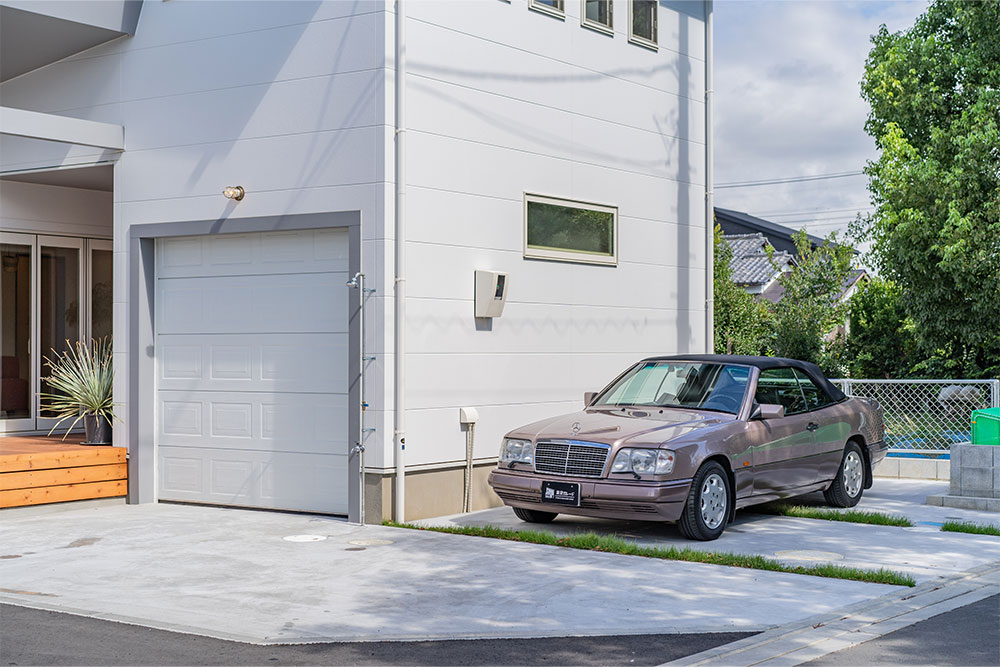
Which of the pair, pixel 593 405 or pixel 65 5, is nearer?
pixel 593 405

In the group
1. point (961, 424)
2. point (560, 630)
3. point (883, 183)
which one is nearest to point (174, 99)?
point (560, 630)

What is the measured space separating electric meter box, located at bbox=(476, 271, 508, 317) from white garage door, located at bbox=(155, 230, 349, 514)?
145 centimetres

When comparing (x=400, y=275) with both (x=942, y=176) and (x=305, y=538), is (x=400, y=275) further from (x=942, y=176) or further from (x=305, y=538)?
(x=942, y=176)

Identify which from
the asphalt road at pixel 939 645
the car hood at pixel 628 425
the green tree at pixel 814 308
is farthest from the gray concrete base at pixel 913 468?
the green tree at pixel 814 308

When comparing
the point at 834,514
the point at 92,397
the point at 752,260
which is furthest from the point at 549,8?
the point at 752,260

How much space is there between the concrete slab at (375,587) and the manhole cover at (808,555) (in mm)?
776

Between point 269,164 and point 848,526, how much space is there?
680cm

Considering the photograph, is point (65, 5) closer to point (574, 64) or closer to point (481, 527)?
point (574, 64)

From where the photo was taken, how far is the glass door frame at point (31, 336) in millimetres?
15130

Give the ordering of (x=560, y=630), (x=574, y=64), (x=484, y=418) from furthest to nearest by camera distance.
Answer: (x=574, y=64) → (x=484, y=418) → (x=560, y=630)

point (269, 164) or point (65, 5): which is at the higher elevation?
point (65, 5)

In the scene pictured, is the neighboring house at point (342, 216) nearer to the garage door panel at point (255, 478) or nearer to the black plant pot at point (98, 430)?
the garage door panel at point (255, 478)

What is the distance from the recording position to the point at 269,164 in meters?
11.9

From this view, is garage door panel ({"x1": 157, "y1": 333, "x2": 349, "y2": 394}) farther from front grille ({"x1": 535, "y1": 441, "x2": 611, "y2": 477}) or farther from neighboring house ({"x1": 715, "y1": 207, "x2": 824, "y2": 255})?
neighboring house ({"x1": 715, "y1": 207, "x2": 824, "y2": 255})
